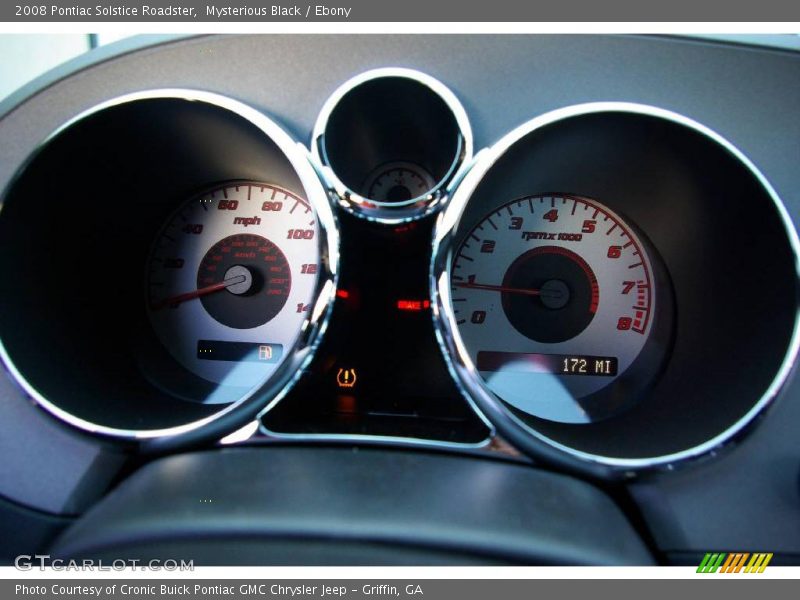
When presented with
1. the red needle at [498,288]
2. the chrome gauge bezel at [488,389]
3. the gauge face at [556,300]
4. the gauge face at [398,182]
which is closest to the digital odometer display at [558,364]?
the gauge face at [556,300]

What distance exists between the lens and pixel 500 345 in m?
1.56

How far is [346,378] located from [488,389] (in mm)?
372

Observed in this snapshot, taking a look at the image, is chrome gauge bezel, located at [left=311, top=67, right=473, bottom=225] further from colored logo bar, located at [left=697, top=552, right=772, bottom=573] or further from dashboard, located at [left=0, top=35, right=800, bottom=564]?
colored logo bar, located at [left=697, top=552, right=772, bottom=573]

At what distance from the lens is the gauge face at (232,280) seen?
157 cm

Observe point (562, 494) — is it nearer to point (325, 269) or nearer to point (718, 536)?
point (718, 536)

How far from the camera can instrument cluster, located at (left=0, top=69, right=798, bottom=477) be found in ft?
4.12

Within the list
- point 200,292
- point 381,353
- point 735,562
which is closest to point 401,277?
point 381,353

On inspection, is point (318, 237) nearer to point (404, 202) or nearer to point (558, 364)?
point (404, 202)

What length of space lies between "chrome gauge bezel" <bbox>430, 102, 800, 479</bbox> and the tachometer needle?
0.56 m

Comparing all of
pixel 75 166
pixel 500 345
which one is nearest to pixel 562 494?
pixel 500 345

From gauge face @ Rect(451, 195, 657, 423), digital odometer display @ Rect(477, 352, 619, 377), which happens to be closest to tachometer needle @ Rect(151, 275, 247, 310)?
gauge face @ Rect(451, 195, 657, 423)

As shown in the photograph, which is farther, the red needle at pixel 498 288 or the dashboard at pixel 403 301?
the red needle at pixel 498 288

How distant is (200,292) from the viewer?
160 cm

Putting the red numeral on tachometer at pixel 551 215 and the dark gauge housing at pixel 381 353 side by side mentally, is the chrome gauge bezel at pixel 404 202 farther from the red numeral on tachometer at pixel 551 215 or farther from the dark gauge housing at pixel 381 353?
the red numeral on tachometer at pixel 551 215
